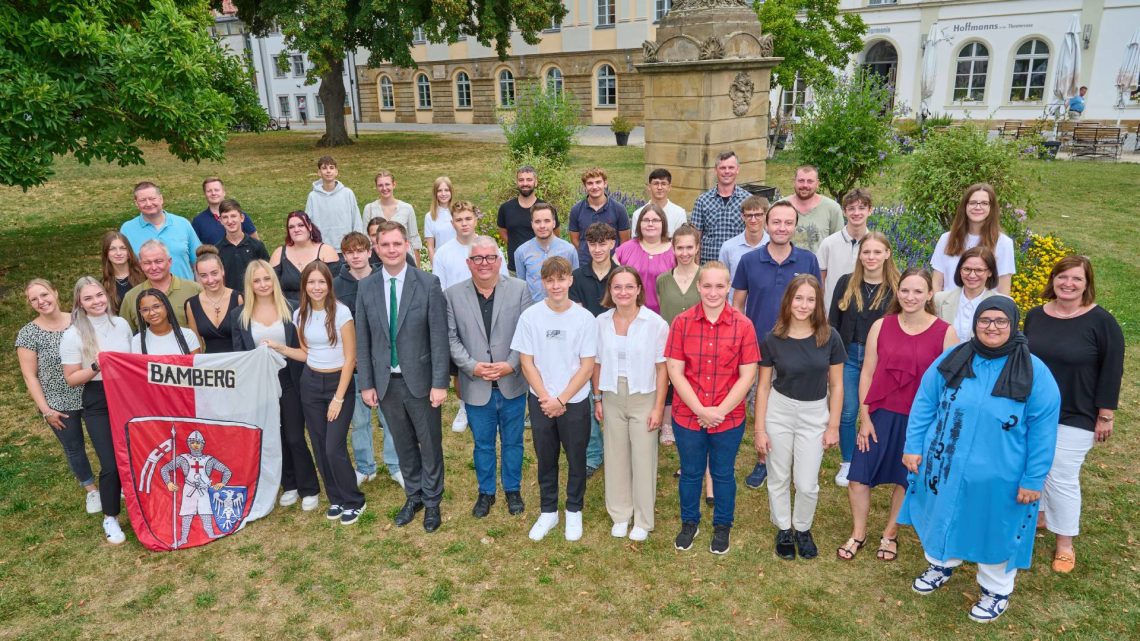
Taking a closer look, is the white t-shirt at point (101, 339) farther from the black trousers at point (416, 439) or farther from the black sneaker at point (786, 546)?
the black sneaker at point (786, 546)

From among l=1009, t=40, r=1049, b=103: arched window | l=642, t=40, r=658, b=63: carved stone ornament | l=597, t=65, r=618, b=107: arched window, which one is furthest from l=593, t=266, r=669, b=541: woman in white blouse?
l=597, t=65, r=618, b=107: arched window

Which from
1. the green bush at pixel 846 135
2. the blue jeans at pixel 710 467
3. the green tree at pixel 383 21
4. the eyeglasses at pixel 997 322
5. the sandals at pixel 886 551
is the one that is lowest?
the sandals at pixel 886 551

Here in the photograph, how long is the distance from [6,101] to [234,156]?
22.6 metres

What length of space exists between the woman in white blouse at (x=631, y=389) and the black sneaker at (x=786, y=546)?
3.13 ft

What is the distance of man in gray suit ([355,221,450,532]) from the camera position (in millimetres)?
5348

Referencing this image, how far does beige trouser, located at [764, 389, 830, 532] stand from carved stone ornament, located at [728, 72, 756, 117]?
7.42 metres

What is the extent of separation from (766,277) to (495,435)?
8.46 feet

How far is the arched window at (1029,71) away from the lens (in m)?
30.5

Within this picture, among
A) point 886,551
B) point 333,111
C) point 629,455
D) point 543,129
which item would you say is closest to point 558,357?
point 629,455

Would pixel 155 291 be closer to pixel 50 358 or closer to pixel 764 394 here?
pixel 50 358

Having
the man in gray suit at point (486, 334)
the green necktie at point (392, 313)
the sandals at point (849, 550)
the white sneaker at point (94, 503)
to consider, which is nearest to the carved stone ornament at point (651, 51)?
the man in gray suit at point (486, 334)

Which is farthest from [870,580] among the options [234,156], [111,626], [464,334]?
[234,156]

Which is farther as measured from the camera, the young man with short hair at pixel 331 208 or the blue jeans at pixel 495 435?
the young man with short hair at pixel 331 208

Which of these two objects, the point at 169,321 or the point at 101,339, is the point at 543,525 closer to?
the point at 169,321
